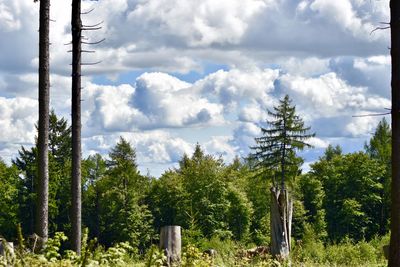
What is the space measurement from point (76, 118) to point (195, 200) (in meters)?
44.2

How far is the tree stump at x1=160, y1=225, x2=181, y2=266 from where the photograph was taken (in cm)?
1288

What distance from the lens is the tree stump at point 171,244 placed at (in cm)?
1288

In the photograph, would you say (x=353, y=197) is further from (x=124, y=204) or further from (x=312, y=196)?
(x=124, y=204)

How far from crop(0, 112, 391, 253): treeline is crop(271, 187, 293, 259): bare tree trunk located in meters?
42.9

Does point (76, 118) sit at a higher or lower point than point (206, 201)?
higher

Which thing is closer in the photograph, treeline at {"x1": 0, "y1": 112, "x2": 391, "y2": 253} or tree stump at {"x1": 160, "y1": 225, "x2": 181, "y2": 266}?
tree stump at {"x1": 160, "y1": 225, "x2": 181, "y2": 266}

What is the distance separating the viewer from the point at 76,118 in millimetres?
20078

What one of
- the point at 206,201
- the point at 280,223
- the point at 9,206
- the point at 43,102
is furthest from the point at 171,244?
the point at 9,206

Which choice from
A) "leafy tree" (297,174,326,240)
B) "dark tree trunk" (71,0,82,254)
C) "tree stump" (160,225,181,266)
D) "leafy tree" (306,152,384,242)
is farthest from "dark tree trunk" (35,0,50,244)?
"leafy tree" (306,152,384,242)

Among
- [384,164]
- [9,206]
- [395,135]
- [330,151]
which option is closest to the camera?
[395,135]

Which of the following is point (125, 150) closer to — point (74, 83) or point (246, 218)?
point (246, 218)

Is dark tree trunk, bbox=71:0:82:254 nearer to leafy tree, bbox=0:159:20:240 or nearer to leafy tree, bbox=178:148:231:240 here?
leafy tree, bbox=178:148:231:240

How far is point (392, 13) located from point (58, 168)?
53.8 meters

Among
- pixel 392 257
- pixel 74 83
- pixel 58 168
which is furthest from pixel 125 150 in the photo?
pixel 392 257
